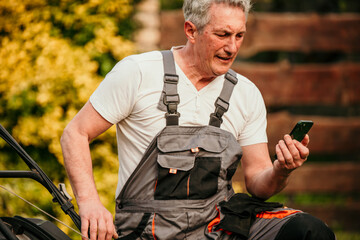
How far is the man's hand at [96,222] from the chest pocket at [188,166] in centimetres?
27

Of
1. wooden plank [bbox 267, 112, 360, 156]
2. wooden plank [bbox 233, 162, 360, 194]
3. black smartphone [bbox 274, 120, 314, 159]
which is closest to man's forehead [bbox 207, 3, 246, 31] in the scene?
black smartphone [bbox 274, 120, 314, 159]

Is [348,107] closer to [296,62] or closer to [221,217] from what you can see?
[296,62]

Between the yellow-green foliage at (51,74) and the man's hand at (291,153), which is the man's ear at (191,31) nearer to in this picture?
the man's hand at (291,153)

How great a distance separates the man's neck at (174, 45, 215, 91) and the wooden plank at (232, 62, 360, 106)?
230 centimetres

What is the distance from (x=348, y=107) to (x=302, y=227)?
347 cm

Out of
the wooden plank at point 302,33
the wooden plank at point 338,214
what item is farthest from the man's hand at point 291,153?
the wooden plank at point 338,214

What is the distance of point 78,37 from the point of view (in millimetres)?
3861

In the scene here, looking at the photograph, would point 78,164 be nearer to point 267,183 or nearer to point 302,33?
point 267,183

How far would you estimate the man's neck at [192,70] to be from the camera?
2.45 meters

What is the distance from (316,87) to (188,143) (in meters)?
2.90

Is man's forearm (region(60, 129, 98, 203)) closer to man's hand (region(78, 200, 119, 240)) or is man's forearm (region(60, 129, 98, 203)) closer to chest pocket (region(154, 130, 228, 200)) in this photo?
man's hand (region(78, 200, 119, 240))

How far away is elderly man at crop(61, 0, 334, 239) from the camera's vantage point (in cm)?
Result: 218

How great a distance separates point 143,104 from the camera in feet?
7.61

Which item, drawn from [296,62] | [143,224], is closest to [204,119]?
[143,224]
